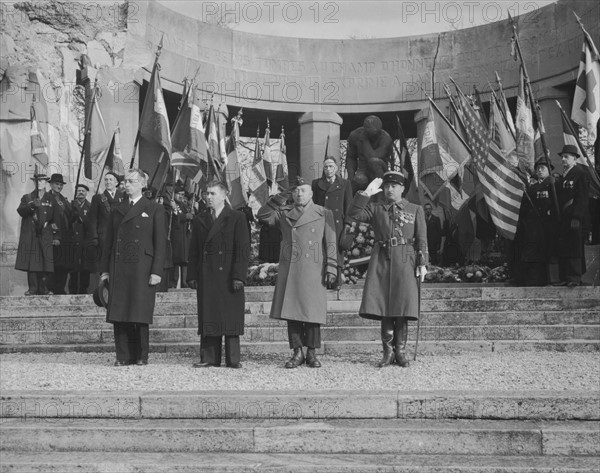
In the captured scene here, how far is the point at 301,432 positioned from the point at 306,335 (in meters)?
2.78

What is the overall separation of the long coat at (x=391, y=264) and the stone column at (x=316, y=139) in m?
11.1

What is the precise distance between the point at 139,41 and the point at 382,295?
11566 mm

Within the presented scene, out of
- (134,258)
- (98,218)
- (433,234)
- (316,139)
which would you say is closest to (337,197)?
(98,218)

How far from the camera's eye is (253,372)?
778 cm

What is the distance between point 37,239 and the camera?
1277cm

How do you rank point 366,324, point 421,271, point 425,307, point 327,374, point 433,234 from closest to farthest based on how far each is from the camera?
1. point 327,374
2. point 421,271
3. point 366,324
4. point 425,307
5. point 433,234

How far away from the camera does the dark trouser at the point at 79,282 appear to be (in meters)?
13.7

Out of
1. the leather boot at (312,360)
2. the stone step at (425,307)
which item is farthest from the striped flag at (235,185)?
the leather boot at (312,360)

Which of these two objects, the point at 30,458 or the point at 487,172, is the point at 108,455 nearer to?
the point at 30,458

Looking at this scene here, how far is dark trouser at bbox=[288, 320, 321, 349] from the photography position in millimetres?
8227

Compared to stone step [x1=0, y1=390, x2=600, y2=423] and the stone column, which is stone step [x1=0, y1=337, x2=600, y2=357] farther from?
the stone column

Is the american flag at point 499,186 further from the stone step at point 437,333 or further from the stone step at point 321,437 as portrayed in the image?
the stone step at point 321,437

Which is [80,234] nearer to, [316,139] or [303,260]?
[303,260]

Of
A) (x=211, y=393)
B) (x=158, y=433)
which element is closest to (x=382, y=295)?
(x=211, y=393)
